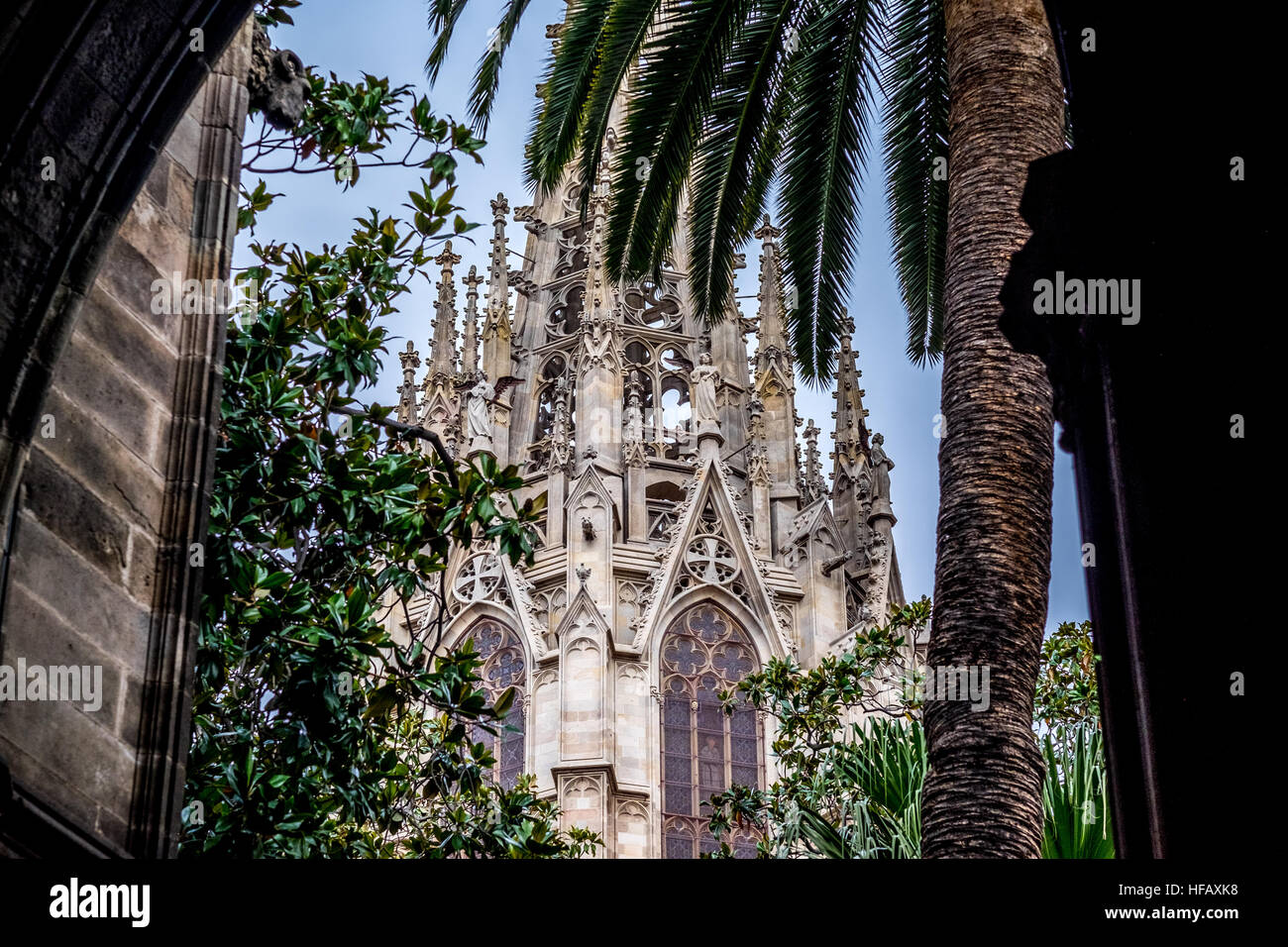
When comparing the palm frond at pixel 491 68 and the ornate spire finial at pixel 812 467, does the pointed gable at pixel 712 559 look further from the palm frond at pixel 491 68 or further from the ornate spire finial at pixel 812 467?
the palm frond at pixel 491 68

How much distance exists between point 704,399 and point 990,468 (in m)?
29.9

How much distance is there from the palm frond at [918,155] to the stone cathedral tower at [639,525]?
15.7m

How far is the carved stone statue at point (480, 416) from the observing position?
3978cm

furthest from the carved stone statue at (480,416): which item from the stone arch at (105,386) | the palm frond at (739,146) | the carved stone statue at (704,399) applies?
the stone arch at (105,386)

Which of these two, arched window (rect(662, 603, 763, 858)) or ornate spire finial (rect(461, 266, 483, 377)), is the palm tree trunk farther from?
ornate spire finial (rect(461, 266, 483, 377))

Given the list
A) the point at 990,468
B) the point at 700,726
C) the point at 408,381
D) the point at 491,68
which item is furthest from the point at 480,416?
the point at 990,468

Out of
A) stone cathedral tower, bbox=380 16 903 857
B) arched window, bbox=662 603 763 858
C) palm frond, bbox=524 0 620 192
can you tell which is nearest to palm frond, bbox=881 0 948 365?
palm frond, bbox=524 0 620 192

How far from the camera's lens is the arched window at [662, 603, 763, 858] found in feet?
113

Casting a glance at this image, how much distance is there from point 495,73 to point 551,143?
40.9 inches

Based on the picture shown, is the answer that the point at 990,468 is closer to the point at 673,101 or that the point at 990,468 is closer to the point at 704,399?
the point at 673,101

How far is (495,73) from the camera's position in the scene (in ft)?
54.3

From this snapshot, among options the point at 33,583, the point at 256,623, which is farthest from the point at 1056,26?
the point at 256,623
